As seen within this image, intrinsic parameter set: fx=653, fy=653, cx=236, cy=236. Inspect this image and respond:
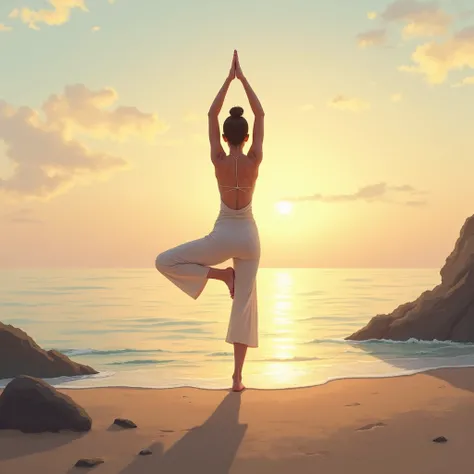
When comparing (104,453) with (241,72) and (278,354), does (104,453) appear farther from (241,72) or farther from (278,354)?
(278,354)

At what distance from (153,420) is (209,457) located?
1039mm

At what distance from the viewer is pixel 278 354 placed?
10.9 metres

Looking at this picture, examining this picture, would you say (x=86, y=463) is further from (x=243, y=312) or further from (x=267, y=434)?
(x=243, y=312)

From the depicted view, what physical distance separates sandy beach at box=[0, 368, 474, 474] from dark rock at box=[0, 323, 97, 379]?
171 cm

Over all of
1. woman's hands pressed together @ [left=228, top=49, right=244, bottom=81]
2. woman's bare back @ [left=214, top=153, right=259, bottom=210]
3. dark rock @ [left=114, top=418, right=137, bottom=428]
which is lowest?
dark rock @ [left=114, top=418, right=137, bottom=428]

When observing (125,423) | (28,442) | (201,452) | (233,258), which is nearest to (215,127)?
(233,258)

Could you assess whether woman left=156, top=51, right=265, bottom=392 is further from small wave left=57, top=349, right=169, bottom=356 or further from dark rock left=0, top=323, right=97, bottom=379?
small wave left=57, top=349, right=169, bottom=356

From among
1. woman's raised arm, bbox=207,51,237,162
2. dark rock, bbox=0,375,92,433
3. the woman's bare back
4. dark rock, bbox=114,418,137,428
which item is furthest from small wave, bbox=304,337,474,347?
dark rock, bbox=0,375,92,433

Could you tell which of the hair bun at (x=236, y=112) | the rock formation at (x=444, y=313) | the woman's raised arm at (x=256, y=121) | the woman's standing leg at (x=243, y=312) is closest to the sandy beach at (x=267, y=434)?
the woman's standing leg at (x=243, y=312)

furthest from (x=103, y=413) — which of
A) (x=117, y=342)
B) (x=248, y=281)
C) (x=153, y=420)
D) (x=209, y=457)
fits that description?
(x=117, y=342)

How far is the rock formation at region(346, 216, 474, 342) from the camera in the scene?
11.5 meters

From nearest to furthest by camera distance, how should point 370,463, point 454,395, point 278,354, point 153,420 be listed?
point 370,463
point 153,420
point 454,395
point 278,354

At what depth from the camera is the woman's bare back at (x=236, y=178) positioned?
249 inches

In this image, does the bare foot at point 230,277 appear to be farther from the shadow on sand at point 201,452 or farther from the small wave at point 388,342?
the small wave at point 388,342
